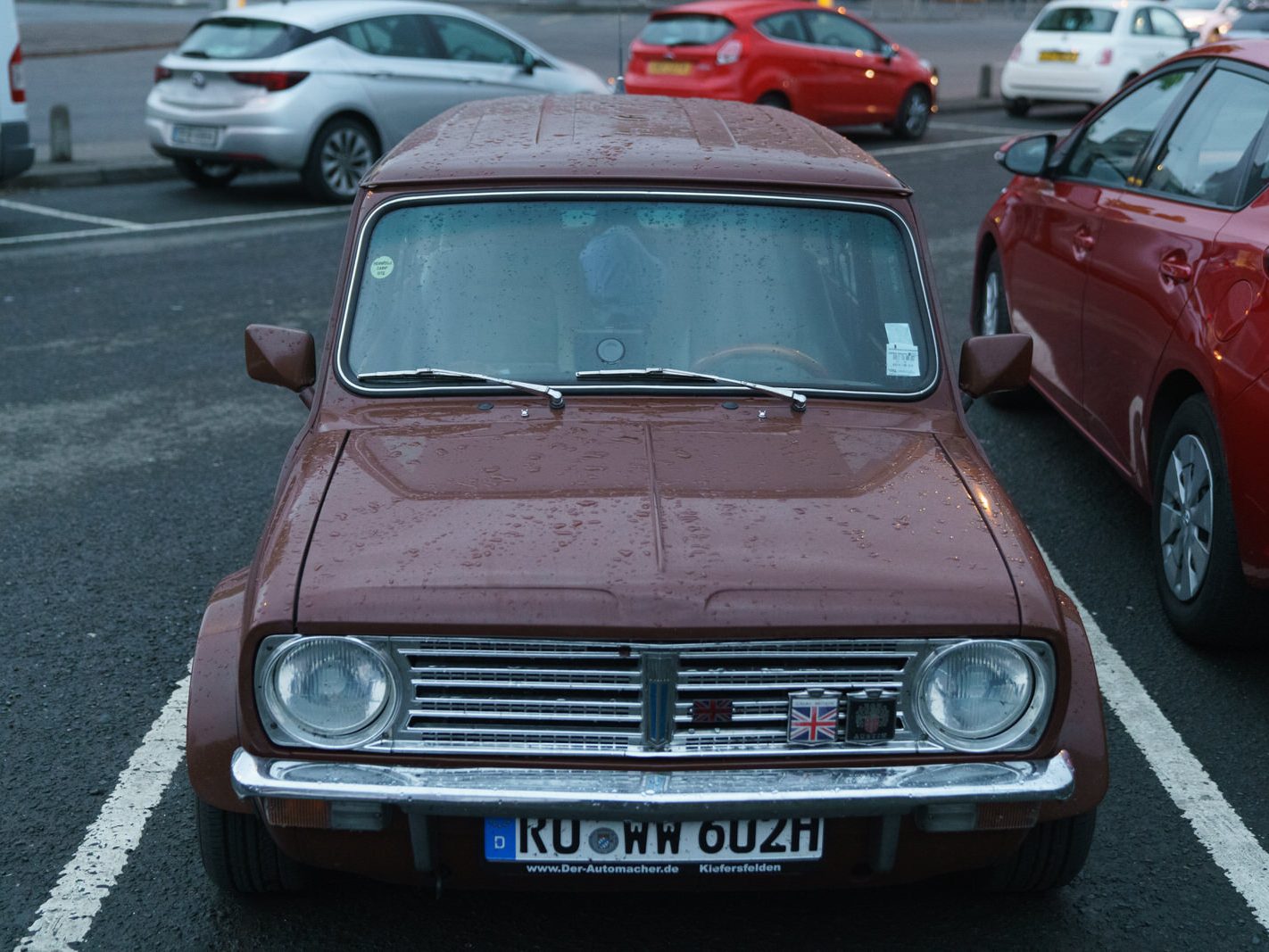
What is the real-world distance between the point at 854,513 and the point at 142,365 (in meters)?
6.09

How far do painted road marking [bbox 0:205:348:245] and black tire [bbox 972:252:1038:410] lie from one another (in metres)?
7.18

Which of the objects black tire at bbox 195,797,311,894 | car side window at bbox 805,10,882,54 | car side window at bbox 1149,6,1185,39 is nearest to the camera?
black tire at bbox 195,797,311,894

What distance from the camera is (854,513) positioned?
338cm

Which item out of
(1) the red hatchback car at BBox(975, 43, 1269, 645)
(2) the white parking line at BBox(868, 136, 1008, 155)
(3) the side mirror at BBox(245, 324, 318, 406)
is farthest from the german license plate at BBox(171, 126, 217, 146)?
(3) the side mirror at BBox(245, 324, 318, 406)

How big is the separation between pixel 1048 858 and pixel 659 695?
1073 mm

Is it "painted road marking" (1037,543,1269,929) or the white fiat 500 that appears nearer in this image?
"painted road marking" (1037,543,1269,929)

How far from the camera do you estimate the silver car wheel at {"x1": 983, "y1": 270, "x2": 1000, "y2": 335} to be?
24.7 feet

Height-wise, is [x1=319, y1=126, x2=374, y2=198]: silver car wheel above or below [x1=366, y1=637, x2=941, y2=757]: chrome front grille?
below

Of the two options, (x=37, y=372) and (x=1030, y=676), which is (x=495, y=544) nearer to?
(x=1030, y=676)

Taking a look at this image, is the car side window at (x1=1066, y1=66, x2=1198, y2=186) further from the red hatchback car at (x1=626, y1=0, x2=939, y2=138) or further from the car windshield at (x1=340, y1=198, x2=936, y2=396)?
the red hatchback car at (x1=626, y1=0, x2=939, y2=138)

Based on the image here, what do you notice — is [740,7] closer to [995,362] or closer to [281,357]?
[995,362]

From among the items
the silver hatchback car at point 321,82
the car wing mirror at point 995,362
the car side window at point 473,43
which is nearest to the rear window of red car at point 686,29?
the silver hatchback car at point 321,82

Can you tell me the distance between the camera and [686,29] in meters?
18.1

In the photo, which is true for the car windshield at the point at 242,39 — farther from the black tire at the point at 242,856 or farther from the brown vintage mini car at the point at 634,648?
the black tire at the point at 242,856
